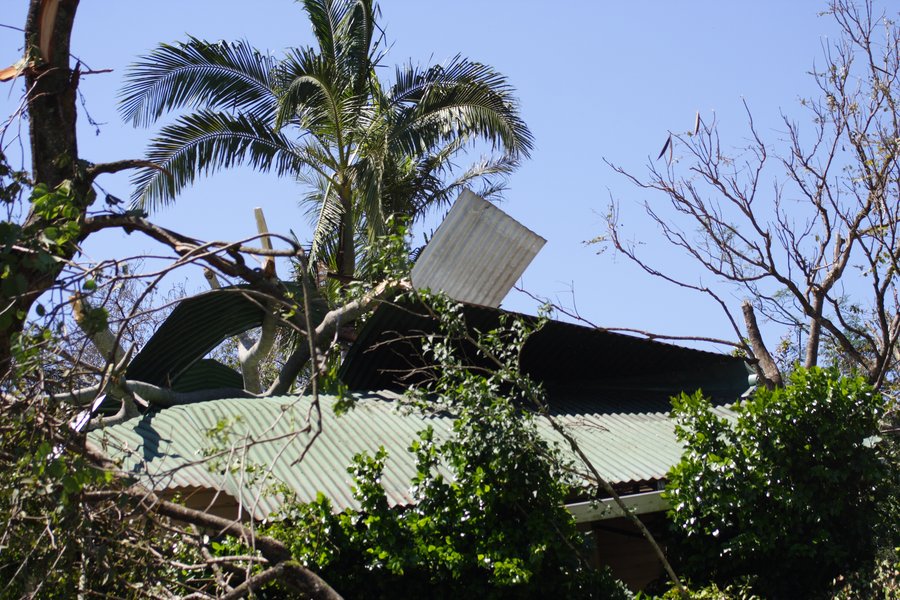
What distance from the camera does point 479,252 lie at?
10.6m

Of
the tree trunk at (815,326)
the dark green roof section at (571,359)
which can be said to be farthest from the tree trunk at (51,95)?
the tree trunk at (815,326)

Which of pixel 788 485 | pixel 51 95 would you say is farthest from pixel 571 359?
pixel 51 95

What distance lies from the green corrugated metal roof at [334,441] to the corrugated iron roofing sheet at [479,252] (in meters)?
1.38

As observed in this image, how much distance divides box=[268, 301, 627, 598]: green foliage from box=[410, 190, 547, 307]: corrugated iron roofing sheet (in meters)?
2.84

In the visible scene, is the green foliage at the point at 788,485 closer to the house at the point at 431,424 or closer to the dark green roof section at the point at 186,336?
the house at the point at 431,424

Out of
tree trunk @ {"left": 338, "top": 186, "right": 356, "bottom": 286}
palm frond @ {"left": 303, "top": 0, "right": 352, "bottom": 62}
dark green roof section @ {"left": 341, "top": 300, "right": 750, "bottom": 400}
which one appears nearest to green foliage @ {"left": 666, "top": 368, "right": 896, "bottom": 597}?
dark green roof section @ {"left": 341, "top": 300, "right": 750, "bottom": 400}

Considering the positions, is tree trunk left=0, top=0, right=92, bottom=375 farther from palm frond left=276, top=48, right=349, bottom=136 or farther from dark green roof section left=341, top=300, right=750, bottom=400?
palm frond left=276, top=48, right=349, bottom=136

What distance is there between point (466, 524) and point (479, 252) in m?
4.01

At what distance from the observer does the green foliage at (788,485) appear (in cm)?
786

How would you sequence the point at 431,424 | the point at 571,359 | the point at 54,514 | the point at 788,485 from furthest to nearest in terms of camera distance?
the point at 571,359 → the point at 431,424 → the point at 788,485 → the point at 54,514

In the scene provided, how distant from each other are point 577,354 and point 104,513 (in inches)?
280

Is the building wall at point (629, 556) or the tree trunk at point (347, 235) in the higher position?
the tree trunk at point (347, 235)

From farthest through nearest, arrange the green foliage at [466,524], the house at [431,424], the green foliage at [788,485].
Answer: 1. the house at [431,424]
2. the green foliage at [788,485]
3. the green foliage at [466,524]

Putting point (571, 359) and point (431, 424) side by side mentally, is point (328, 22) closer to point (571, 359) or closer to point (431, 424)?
point (571, 359)
